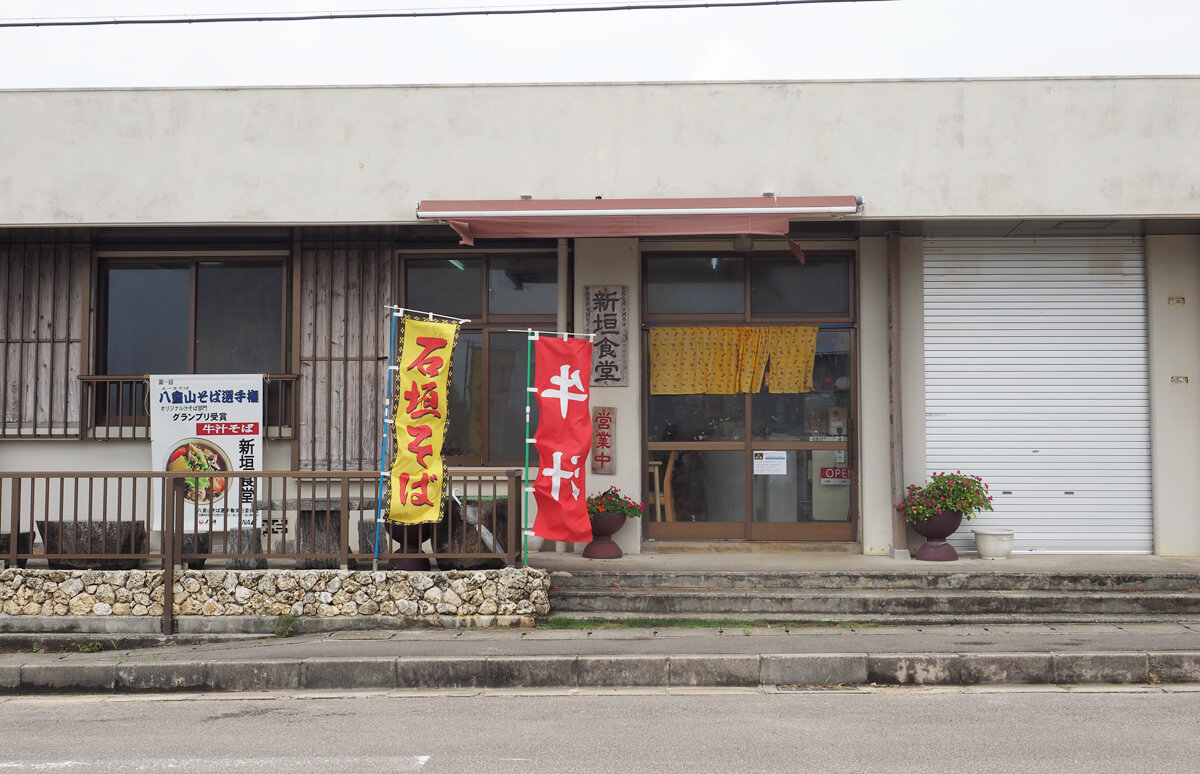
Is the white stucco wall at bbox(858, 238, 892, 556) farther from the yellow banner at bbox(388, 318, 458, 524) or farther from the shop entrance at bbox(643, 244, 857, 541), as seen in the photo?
the yellow banner at bbox(388, 318, 458, 524)

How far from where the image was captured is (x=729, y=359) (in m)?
11.3

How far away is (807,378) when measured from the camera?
11.3 metres

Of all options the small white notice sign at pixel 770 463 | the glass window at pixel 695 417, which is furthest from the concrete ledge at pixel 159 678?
the small white notice sign at pixel 770 463

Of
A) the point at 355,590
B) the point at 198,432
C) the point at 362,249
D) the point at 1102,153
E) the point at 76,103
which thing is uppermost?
the point at 76,103

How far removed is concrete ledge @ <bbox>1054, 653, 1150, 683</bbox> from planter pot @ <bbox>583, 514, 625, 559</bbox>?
4.74m

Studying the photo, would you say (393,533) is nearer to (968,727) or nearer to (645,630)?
(645,630)

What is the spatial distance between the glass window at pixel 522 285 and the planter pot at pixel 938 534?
4.87 meters

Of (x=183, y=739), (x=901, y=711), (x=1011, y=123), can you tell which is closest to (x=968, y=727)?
(x=901, y=711)

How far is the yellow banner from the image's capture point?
8.81 metres

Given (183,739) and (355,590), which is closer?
(183,739)

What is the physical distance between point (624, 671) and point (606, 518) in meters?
3.22

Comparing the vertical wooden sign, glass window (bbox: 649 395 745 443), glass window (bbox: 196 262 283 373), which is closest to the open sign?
glass window (bbox: 649 395 745 443)

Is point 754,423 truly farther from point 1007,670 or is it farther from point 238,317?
point 238,317

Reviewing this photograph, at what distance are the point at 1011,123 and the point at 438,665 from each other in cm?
797
